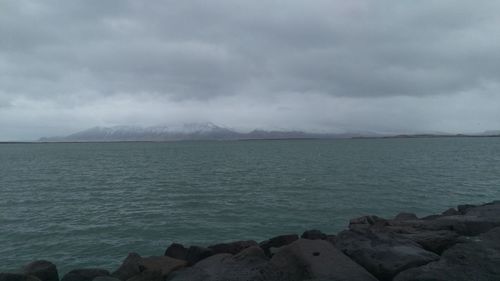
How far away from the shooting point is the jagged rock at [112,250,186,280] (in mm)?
11148

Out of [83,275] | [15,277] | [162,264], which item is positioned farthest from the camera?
[162,264]

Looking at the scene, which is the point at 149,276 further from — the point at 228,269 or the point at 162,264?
the point at 228,269

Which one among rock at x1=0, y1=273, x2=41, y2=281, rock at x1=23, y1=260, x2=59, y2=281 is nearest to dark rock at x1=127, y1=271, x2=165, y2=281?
rock at x1=0, y1=273, x2=41, y2=281

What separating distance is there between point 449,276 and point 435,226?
6.37m

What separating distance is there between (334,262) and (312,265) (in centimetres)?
63

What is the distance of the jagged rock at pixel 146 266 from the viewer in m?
11.1

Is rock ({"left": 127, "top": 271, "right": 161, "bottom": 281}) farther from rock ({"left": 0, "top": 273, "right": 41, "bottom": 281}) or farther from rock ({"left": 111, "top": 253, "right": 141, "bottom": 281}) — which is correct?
rock ({"left": 0, "top": 273, "right": 41, "bottom": 281})

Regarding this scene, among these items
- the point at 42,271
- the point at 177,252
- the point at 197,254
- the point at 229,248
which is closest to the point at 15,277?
the point at 42,271

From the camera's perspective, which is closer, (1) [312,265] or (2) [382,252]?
(1) [312,265]

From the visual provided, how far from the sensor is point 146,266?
37.3 ft

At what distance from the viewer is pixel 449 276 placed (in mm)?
8305

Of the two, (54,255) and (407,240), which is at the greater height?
(407,240)

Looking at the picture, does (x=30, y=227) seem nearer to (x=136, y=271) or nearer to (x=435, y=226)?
(x=136, y=271)

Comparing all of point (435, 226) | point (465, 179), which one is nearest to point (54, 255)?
point (435, 226)
